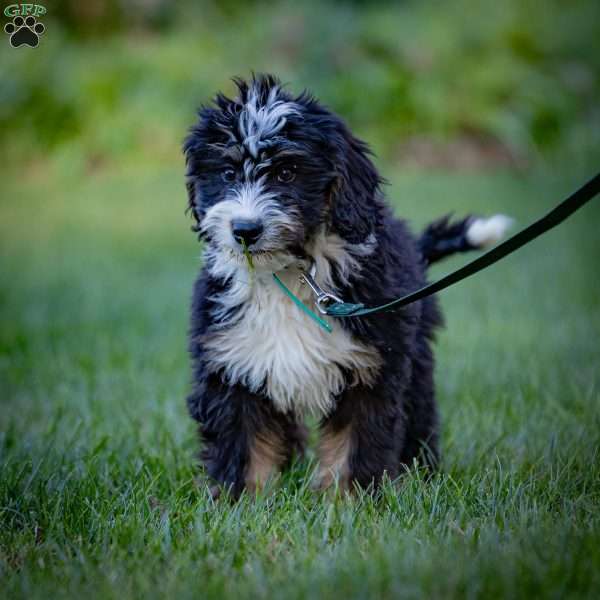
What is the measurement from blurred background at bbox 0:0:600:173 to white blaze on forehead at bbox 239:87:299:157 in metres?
11.2

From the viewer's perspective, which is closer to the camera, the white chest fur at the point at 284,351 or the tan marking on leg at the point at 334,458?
the white chest fur at the point at 284,351

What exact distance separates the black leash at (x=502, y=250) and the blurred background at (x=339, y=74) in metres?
11.6

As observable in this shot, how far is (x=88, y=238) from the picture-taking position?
1046cm

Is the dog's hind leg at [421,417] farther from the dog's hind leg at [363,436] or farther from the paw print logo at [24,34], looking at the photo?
the paw print logo at [24,34]

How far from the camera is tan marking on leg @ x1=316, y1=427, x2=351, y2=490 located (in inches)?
136

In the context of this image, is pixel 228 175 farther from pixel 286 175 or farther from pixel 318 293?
pixel 318 293

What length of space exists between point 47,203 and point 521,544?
1095 centimetres

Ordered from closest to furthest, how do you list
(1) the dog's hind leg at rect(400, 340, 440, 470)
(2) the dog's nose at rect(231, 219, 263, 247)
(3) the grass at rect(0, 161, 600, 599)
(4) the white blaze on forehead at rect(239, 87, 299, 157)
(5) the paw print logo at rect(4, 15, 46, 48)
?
(3) the grass at rect(0, 161, 600, 599)
(2) the dog's nose at rect(231, 219, 263, 247)
(4) the white blaze on forehead at rect(239, 87, 299, 157)
(1) the dog's hind leg at rect(400, 340, 440, 470)
(5) the paw print logo at rect(4, 15, 46, 48)

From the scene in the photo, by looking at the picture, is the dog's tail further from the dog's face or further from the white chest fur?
the white chest fur

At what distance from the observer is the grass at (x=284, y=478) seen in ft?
8.41

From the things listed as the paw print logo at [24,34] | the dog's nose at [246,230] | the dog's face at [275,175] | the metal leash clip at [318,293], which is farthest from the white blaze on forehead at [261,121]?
the paw print logo at [24,34]

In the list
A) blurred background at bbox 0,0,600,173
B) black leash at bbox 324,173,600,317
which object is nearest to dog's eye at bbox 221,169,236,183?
black leash at bbox 324,173,600,317

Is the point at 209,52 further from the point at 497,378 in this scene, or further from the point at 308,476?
the point at 308,476

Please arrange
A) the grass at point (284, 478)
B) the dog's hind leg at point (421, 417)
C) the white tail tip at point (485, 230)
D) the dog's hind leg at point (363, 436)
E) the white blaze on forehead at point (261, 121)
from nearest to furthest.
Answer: the grass at point (284, 478) → the white blaze on forehead at point (261, 121) → the dog's hind leg at point (363, 436) → the dog's hind leg at point (421, 417) → the white tail tip at point (485, 230)
